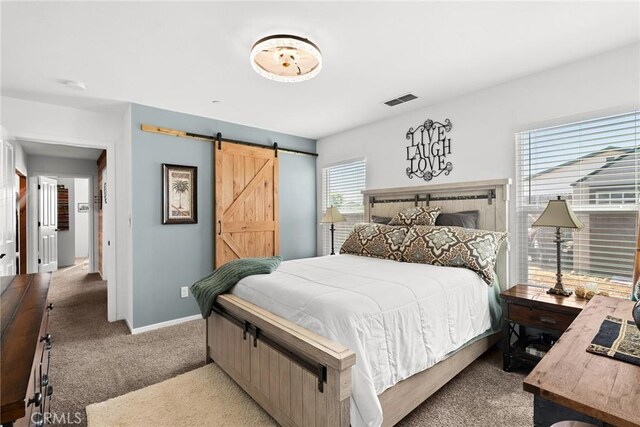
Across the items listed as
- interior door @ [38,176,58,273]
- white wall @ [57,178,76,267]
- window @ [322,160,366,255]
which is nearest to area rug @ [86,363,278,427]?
window @ [322,160,366,255]

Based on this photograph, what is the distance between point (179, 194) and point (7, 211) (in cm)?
178

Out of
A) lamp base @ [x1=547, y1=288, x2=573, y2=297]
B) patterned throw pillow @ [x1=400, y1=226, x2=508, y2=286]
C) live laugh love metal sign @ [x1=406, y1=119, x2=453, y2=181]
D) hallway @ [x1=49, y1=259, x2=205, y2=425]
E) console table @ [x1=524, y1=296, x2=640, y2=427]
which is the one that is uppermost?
live laugh love metal sign @ [x1=406, y1=119, x2=453, y2=181]

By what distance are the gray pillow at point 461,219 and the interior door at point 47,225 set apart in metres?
7.45

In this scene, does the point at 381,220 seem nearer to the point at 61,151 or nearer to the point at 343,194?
the point at 343,194

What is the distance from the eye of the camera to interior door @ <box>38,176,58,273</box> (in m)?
6.19

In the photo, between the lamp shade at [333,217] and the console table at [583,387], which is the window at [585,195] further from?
the lamp shade at [333,217]

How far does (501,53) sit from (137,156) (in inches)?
144

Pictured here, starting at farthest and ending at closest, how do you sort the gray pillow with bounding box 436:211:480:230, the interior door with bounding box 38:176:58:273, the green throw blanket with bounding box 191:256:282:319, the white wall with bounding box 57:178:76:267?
the white wall with bounding box 57:178:76:267, the interior door with bounding box 38:176:58:273, the gray pillow with bounding box 436:211:480:230, the green throw blanket with bounding box 191:256:282:319

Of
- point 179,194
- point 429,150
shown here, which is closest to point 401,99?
point 429,150

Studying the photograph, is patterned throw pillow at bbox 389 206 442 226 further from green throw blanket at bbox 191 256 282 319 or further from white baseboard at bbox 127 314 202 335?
white baseboard at bbox 127 314 202 335

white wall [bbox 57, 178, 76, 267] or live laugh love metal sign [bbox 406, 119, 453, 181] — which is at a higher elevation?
live laugh love metal sign [bbox 406, 119, 453, 181]

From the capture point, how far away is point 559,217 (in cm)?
226

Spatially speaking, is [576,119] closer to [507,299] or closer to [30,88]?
[507,299]

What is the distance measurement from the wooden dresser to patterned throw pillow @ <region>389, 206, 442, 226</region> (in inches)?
113
